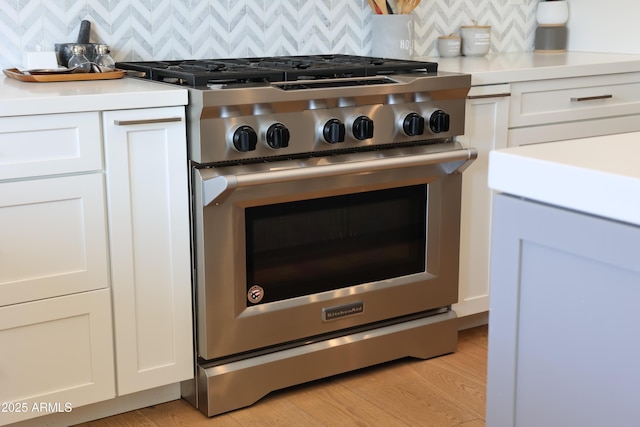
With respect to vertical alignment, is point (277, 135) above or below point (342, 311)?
above

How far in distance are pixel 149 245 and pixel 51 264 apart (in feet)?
0.84

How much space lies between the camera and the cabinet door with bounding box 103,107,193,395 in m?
2.14

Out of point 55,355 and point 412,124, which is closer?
point 55,355

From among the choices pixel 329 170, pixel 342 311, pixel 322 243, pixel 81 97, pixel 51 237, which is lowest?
pixel 342 311

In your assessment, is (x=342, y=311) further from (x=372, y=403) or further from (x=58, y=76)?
(x=58, y=76)

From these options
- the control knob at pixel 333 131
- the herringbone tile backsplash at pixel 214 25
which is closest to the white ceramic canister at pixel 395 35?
the herringbone tile backsplash at pixel 214 25

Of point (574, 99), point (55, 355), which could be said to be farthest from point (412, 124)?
point (55, 355)

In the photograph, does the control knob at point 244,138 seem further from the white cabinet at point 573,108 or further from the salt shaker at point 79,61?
the white cabinet at point 573,108

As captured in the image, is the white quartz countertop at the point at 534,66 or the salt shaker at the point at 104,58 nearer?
the salt shaker at the point at 104,58

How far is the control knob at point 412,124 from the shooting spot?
2.48m

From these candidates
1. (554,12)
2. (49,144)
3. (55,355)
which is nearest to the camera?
(49,144)

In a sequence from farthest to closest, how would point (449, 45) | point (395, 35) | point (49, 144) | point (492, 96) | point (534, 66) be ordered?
point (449, 45) → point (395, 35) → point (534, 66) → point (492, 96) → point (49, 144)

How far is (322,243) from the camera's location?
8.10ft

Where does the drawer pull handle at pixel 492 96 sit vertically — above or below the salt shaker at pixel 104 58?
below
